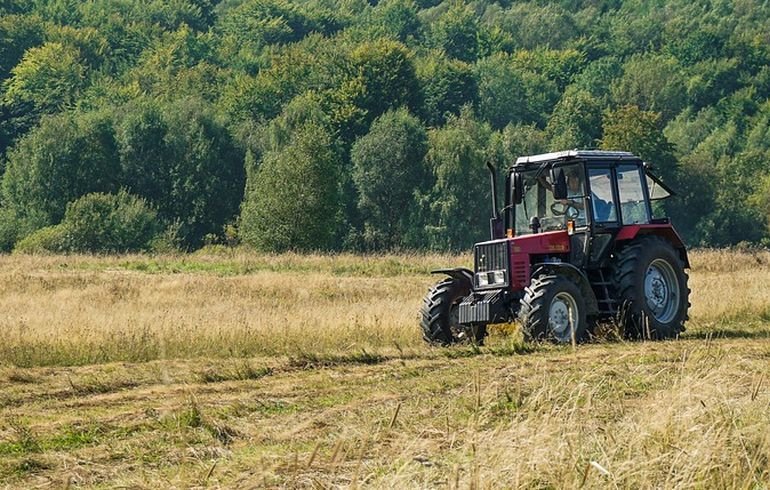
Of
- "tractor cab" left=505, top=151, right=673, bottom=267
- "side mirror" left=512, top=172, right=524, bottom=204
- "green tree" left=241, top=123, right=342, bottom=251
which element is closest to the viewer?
"tractor cab" left=505, top=151, right=673, bottom=267

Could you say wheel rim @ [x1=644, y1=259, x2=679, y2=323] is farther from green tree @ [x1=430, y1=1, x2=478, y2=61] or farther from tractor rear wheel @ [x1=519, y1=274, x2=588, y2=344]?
green tree @ [x1=430, y1=1, x2=478, y2=61]

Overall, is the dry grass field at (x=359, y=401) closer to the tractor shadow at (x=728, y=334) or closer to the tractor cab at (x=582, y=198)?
the tractor shadow at (x=728, y=334)

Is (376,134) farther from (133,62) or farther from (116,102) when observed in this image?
(133,62)

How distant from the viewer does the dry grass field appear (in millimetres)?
6812

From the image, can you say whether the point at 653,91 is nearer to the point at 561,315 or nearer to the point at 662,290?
the point at 662,290

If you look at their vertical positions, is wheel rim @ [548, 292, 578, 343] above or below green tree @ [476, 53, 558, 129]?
below

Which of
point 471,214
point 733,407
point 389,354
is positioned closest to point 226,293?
point 389,354

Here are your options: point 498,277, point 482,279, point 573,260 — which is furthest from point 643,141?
point 498,277

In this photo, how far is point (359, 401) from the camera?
10367 millimetres

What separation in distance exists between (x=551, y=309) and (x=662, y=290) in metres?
2.29

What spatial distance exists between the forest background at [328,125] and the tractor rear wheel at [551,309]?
37.3 m

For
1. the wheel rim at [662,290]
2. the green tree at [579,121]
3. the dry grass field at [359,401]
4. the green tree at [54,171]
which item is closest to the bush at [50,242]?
the green tree at [54,171]

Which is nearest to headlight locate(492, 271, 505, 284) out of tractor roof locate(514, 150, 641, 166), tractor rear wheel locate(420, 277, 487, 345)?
tractor rear wheel locate(420, 277, 487, 345)

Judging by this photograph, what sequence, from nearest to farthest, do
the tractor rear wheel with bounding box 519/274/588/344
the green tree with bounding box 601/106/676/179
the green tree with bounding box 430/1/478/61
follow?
1. the tractor rear wheel with bounding box 519/274/588/344
2. the green tree with bounding box 601/106/676/179
3. the green tree with bounding box 430/1/478/61
